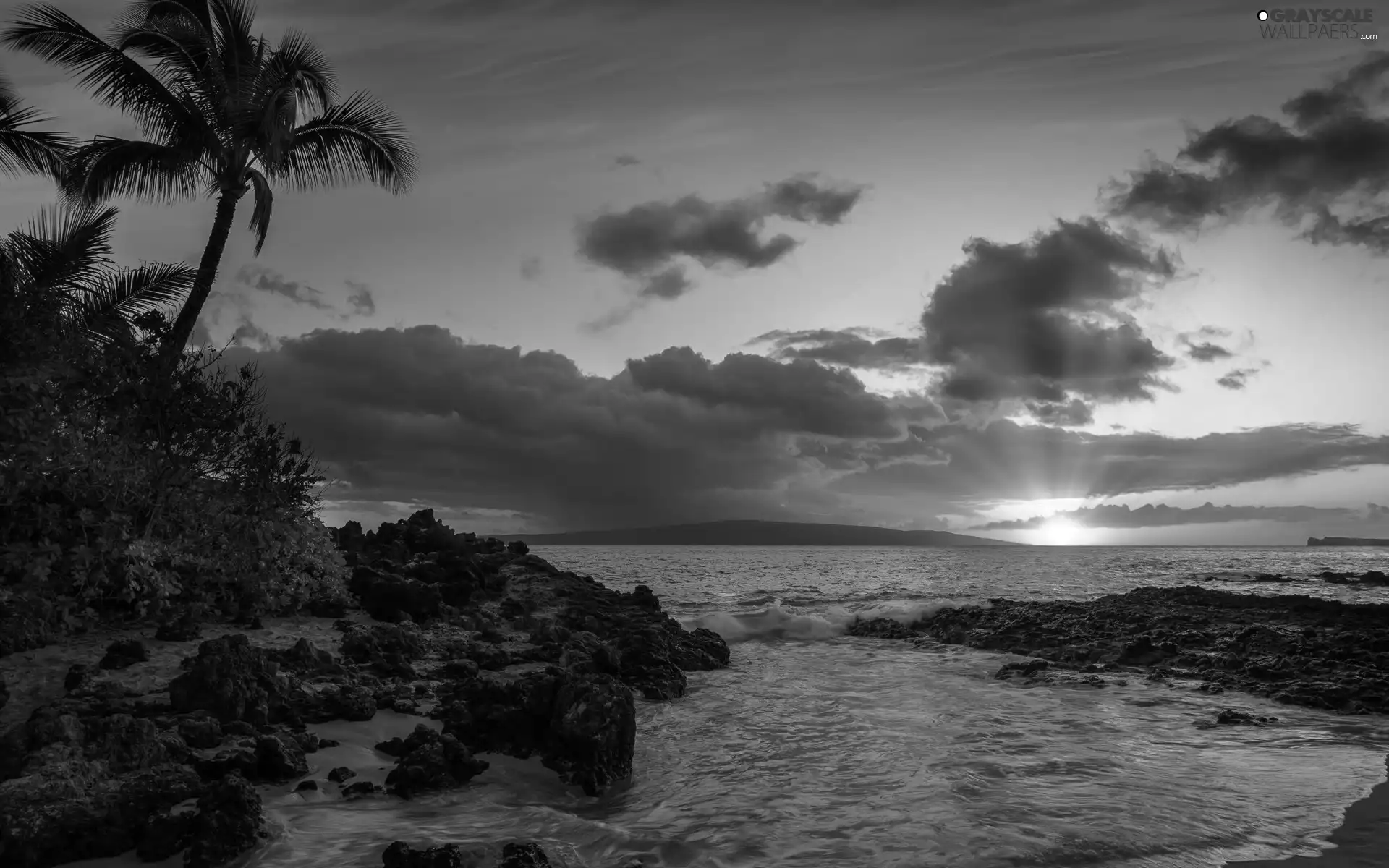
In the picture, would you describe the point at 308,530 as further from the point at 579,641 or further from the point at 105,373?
the point at 579,641

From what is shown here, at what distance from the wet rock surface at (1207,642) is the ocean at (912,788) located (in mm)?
1336

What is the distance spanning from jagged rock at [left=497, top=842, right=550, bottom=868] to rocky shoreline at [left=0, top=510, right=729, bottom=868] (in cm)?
2

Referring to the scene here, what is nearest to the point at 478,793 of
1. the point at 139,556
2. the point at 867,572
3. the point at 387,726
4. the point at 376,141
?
the point at 387,726

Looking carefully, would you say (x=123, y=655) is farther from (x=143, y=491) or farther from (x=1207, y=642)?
(x=1207, y=642)

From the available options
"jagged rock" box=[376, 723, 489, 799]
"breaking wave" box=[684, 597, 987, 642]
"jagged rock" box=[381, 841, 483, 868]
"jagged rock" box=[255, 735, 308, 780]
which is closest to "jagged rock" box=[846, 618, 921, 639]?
"breaking wave" box=[684, 597, 987, 642]

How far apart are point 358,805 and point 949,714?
969 centimetres

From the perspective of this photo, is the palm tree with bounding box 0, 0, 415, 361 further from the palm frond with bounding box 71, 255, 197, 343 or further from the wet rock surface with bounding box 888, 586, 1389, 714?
the wet rock surface with bounding box 888, 586, 1389, 714

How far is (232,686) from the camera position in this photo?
9664 millimetres

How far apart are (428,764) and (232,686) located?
125 inches

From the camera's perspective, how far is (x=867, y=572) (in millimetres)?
74438

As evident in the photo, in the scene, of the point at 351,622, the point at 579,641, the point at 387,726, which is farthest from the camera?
the point at 579,641

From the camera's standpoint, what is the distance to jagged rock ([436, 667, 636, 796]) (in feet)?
30.8

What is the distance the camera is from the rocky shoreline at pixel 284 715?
646cm

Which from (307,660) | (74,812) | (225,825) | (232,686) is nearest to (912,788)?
(225,825)
